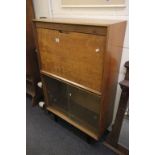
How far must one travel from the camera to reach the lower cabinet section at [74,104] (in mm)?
1515

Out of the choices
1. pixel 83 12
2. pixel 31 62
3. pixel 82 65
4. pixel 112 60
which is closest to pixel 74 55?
pixel 82 65

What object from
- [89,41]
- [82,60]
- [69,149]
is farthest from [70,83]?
[69,149]

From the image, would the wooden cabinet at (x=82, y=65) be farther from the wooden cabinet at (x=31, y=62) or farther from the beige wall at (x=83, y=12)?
the wooden cabinet at (x=31, y=62)

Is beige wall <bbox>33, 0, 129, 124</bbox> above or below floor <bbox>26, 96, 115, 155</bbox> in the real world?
above

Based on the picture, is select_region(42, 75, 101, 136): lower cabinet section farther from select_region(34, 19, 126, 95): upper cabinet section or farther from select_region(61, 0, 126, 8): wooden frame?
select_region(61, 0, 126, 8): wooden frame

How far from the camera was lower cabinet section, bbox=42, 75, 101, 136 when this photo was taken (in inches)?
59.6

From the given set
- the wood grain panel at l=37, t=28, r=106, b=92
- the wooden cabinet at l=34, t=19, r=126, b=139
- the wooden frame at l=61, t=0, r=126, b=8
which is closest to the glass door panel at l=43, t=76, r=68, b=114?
the wooden cabinet at l=34, t=19, r=126, b=139

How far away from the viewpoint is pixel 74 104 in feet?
5.49

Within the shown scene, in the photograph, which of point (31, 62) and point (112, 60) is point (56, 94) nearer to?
point (31, 62)

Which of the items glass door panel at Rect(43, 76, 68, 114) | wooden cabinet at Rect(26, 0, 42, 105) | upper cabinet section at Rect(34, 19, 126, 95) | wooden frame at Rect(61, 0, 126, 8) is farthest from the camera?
wooden cabinet at Rect(26, 0, 42, 105)

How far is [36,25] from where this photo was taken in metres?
1.50

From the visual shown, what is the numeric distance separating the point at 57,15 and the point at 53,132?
4.53 ft

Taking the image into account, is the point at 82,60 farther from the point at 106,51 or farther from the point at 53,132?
the point at 53,132

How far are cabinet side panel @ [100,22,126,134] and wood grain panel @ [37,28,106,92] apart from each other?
0.05 m
